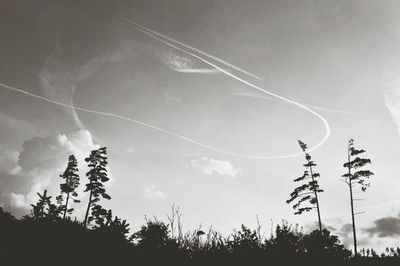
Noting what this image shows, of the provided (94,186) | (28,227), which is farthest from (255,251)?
(94,186)

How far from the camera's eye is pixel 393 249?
22453 mm

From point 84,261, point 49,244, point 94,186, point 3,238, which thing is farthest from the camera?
point 94,186

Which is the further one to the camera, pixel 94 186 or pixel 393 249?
pixel 94 186

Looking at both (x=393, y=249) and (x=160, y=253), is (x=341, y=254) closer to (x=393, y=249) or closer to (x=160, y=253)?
(x=160, y=253)

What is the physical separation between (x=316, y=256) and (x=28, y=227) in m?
11.0

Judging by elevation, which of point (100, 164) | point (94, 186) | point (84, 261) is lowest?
point (84, 261)

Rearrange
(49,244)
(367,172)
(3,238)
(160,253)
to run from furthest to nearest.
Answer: (367,172)
(3,238)
(49,244)
(160,253)

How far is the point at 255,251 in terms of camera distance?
9.61m

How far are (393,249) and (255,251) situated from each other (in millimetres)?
18466

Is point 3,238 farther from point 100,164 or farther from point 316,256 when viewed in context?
point 100,164

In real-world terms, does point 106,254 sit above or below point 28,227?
below

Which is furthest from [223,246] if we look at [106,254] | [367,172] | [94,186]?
[94,186]

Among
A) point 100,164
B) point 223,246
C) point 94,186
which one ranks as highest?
point 100,164

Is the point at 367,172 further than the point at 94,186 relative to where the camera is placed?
No
